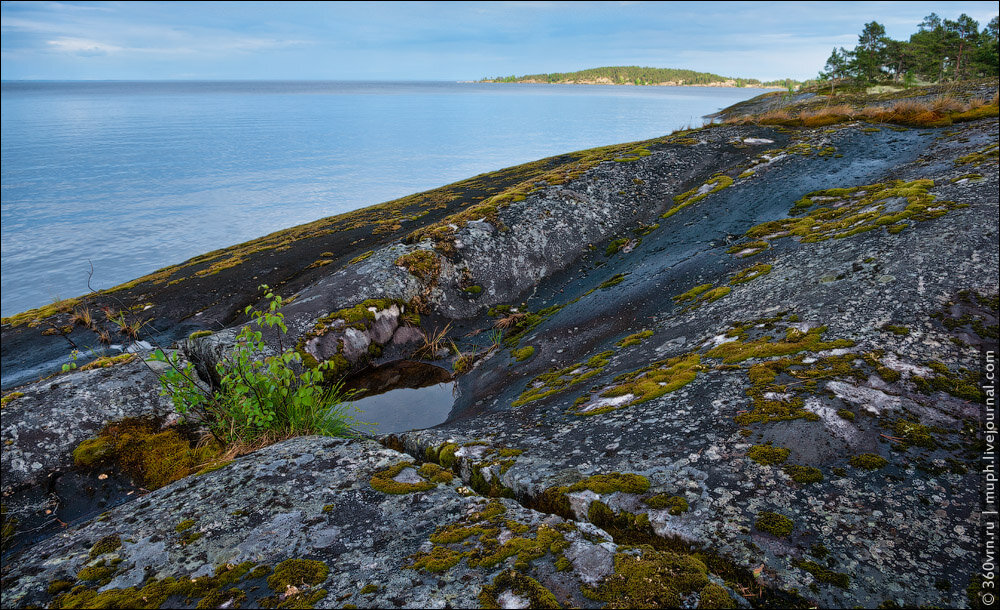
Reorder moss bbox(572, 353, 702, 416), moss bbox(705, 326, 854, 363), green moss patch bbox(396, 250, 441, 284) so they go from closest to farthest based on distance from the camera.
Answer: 1. moss bbox(705, 326, 854, 363)
2. moss bbox(572, 353, 702, 416)
3. green moss patch bbox(396, 250, 441, 284)

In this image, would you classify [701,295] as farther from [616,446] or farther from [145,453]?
[145,453]

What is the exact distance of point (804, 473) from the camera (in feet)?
15.8

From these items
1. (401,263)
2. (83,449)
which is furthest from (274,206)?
(83,449)

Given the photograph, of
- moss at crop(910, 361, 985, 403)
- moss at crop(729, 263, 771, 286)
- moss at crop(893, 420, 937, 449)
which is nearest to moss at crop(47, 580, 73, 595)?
moss at crop(893, 420, 937, 449)

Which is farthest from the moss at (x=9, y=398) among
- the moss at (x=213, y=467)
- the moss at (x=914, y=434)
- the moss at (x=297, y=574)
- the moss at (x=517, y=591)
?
the moss at (x=914, y=434)

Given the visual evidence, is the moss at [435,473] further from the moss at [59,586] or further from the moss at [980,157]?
the moss at [980,157]

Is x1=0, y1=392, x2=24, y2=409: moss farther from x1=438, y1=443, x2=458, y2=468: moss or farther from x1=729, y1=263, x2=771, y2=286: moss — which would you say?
x1=729, y1=263, x2=771, y2=286: moss

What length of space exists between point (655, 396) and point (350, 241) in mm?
20957

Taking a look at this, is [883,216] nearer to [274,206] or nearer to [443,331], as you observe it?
[443,331]

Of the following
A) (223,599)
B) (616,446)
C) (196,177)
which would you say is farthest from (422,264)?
(196,177)

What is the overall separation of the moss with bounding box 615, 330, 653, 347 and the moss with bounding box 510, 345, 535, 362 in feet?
8.99

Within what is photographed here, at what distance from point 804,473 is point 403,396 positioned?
9959 mm

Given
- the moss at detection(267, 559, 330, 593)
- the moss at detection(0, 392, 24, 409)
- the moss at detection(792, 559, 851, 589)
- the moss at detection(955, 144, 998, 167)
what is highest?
the moss at detection(955, 144, 998, 167)

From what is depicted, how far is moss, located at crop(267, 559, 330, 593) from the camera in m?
4.16
